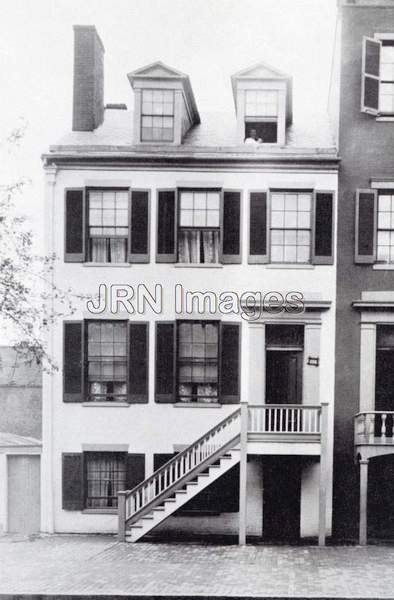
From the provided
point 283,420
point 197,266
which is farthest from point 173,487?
point 197,266

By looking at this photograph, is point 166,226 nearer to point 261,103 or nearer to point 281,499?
point 261,103

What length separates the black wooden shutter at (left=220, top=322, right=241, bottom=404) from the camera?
19.3 metres

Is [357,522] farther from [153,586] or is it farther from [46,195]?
[46,195]

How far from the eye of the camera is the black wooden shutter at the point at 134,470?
19250 mm

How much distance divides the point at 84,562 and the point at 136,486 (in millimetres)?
3353

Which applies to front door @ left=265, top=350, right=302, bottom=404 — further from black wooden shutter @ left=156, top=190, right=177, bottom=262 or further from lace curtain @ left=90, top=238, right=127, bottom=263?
lace curtain @ left=90, top=238, right=127, bottom=263

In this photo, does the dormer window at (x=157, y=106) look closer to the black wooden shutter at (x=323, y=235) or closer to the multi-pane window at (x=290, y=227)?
the multi-pane window at (x=290, y=227)

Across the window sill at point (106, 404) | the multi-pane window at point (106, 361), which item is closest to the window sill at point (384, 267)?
the multi-pane window at point (106, 361)

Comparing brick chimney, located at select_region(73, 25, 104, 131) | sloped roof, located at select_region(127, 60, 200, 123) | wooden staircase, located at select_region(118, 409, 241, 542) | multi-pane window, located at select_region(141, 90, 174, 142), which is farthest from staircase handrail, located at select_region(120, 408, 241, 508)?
brick chimney, located at select_region(73, 25, 104, 131)

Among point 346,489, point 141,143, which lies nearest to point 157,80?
point 141,143

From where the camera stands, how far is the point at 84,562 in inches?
616

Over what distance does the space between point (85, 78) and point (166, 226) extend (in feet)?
16.7

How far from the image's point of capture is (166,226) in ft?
64.2

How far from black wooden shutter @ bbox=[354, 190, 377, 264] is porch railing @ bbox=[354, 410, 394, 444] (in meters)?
3.89
